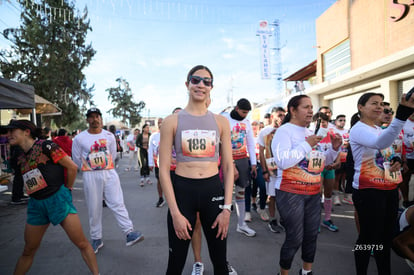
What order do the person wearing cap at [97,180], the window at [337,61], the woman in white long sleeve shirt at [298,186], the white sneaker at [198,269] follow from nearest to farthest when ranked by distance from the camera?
the woman in white long sleeve shirt at [298,186]
the white sneaker at [198,269]
the person wearing cap at [97,180]
the window at [337,61]

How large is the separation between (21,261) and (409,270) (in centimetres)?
433

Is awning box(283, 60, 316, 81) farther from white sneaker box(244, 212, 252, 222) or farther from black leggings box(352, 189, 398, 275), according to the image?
black leggings box(352, 189, 398, 275)

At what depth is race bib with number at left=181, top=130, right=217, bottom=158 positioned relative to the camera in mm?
1917

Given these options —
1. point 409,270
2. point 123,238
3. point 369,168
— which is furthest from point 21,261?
point 409,270

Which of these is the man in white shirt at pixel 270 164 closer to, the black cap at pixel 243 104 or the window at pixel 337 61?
the black cap at pixel 243 104

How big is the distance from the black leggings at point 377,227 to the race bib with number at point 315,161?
54 centimetres

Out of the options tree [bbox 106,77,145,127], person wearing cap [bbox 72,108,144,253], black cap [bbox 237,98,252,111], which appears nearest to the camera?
person wearing cap [bbox 72,108,144,253]

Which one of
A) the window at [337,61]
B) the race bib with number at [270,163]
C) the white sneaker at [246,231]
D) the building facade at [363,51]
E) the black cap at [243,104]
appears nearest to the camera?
the race bib with number at [270,163]

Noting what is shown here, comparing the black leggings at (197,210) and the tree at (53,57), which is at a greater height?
the tree at (53,57)

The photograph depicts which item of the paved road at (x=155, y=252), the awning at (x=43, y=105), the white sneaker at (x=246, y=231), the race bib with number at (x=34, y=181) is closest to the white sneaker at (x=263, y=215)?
the paved road at (x=155, y=252)

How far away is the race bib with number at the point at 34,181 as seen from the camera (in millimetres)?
2475

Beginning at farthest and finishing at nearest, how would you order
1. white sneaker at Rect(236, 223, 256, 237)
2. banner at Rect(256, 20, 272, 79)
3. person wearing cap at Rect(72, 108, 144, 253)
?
banner at Rect(256, 20, 272, 79)
white sneaker at Rect(236, 223, 256, 237)
person wearing cap at Rect(72, 108, 144, 253)

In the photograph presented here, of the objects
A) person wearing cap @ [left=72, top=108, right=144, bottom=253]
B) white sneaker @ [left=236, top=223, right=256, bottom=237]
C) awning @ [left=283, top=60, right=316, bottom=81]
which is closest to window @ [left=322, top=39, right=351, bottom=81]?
awning @ [left=283, top=60, right=316, bottom=81]

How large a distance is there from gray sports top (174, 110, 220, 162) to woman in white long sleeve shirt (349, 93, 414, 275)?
160cm
